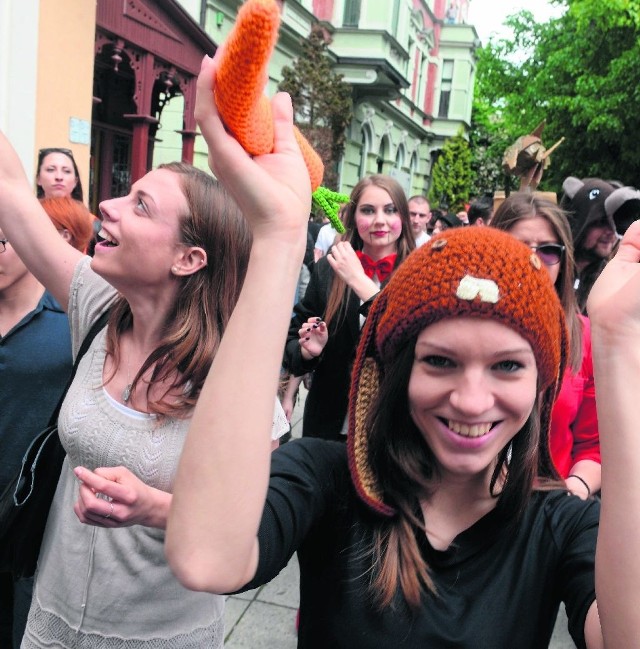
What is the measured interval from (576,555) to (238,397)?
0.74m

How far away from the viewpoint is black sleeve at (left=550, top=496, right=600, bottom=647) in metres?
1.17

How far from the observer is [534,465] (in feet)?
4.48

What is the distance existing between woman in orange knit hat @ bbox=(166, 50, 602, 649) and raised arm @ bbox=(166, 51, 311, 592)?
48 millimetres

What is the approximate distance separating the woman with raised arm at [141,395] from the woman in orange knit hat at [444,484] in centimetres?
51

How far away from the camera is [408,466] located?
1.37m

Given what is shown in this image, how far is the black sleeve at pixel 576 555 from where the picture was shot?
1166mm

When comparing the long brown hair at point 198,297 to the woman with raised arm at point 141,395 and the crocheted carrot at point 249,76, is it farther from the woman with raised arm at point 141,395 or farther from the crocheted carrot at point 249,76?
the crocheted carrot at point 249,76

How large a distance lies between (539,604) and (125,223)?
1340mm

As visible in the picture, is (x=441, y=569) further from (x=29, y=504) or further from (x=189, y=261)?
(x=29, y=504)

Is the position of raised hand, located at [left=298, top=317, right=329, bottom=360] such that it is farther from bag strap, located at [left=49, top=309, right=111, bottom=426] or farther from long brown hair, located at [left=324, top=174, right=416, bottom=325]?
bag strap, located at [left=49, top=309, right=111, bottom=426]

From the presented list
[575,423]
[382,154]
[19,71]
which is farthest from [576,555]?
[382,154]

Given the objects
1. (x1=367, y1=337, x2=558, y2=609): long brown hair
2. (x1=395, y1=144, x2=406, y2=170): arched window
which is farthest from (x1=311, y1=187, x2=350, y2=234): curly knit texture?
(x1=395, y1=144, x2=406, y2=170): arched window

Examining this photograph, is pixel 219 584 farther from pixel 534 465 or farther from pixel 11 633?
pixel 11 633

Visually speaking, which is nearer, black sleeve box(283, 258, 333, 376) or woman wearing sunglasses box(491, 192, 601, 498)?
woman wearing sunglasses box(491, 192, 601, 498)
